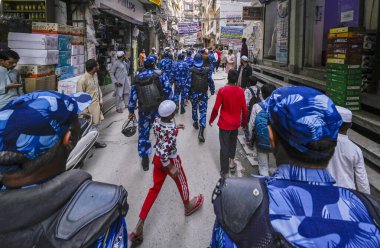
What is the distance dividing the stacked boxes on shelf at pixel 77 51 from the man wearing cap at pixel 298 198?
738cm

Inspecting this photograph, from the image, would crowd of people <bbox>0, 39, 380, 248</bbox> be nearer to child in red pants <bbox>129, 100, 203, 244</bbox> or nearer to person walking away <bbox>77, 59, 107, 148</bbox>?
child in red pants <bbox>129, 100, 203, 244</bbox>

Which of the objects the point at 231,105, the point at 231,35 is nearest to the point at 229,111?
the point at 231,105

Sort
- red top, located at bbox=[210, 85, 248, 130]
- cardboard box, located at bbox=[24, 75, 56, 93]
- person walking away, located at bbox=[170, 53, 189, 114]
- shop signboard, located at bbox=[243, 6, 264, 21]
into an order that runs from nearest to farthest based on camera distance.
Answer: red top, located at bbox=[210, 85, 248, 130], cardboard box, located at bbox=[24, 75, 56, 93], person walking away, located at bbox=[170, 53, 189, 114], shop signboard, located at bbox=[243, 6, 264, 21]

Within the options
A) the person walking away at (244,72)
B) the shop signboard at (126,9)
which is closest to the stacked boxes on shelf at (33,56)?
the shop signboard at (126,9)

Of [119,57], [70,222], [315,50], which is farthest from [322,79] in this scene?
[70,222]

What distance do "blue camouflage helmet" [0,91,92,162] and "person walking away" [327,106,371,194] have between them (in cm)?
218

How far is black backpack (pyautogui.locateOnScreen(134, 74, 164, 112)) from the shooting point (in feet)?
17.4

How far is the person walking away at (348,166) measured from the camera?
8.57 ft

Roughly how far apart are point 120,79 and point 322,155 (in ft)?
29.3

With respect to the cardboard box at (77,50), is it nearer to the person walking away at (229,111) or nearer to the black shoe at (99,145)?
the black shoe at (99,145)

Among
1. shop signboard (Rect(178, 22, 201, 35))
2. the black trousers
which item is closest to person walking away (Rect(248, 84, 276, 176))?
the black trousers

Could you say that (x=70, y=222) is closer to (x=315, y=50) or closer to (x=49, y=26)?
(x=49, y=26)

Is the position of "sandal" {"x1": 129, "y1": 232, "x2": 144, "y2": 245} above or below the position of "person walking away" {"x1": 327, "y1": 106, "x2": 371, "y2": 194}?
below

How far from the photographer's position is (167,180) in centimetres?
509
